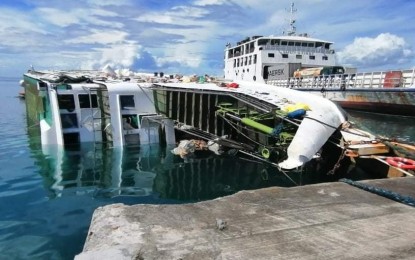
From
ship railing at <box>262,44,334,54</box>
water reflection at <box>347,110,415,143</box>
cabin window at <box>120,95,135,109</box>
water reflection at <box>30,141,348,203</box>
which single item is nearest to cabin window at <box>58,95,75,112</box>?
water reflection at <box>30,141,348,203</box>

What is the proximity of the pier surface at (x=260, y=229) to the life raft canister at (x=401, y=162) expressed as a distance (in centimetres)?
497

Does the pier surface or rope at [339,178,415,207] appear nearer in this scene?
the pier surface

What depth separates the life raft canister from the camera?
10734mm

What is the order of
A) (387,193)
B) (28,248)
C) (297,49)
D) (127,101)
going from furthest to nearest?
1. (297,49)
2. (127,101)
3. (28,248)
4. (387,193)

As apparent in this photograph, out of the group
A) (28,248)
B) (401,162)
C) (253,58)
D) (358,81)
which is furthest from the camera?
(253,58)

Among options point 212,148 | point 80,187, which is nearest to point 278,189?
point 80,187

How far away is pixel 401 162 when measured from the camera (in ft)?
36.9

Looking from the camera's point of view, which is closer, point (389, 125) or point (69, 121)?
point (69, 121)

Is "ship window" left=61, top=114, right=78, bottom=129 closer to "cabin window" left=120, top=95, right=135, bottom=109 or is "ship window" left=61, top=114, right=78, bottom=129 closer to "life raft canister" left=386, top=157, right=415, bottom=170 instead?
"cabin window" left=120, top=95, right=135, bottom=109

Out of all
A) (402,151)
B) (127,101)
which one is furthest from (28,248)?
(127,101)

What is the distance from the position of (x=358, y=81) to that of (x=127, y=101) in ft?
80.9

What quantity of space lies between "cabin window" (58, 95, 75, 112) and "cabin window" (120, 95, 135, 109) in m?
2.82

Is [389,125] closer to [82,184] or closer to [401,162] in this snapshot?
[401,162]

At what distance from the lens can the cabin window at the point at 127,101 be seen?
2089cm
